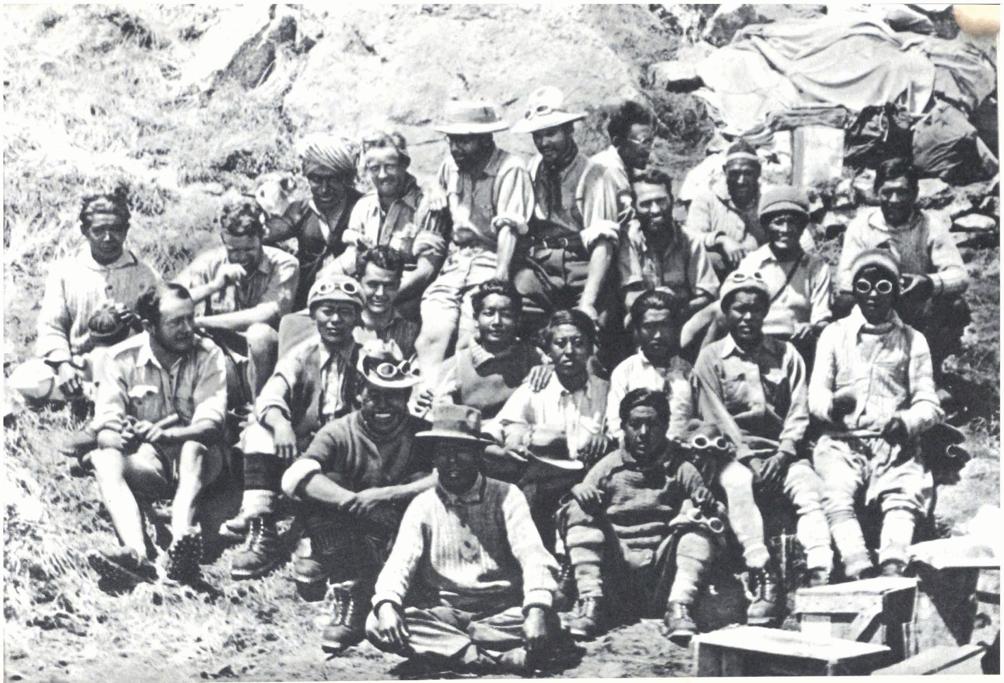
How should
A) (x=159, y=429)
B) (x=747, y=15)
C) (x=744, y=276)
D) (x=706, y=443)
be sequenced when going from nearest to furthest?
1. (x=706, y=443)
2. (x=159, y=429)
3. (x=744, y=276)
4. (x=747, y=15)

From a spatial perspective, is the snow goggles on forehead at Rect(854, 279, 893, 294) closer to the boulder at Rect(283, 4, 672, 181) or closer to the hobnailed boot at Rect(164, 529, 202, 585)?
the boulder at Rect(283, 4, 672, 181)

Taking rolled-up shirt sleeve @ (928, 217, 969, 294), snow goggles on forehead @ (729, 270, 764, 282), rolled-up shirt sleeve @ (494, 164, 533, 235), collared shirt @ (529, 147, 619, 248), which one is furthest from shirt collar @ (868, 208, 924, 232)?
rolled-up shirt sleeve @ (494, 164, 533, 235)

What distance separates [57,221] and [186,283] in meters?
1.05

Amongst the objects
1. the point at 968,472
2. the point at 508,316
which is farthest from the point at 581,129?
the point at 968,472

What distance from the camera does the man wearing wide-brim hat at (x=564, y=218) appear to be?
13.2 m

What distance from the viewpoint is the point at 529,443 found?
12852 millimetres

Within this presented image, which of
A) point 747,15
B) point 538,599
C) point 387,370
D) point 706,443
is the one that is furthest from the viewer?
point 747,15

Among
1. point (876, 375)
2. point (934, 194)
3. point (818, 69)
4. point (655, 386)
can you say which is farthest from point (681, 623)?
point (818, 69)

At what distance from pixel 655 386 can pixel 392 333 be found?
183 cm

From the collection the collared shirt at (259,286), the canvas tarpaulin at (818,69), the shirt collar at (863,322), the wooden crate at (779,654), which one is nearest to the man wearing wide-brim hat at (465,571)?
the wooden crate at (779,654)

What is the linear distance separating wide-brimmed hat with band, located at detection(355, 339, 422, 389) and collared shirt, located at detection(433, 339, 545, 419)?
216 mm

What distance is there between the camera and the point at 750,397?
13.0 metres

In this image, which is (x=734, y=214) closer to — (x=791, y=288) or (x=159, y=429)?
(x=791, y=288)

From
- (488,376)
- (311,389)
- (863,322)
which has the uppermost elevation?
(863,322)
